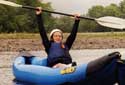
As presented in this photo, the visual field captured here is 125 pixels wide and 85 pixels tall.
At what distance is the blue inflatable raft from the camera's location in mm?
6684

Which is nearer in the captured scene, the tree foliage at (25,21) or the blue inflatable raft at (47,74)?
the blue inflatable raft at (47,74)

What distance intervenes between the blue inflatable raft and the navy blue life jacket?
1.46 feet

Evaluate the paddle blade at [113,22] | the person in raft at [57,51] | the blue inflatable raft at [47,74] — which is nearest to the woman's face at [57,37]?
the person in raft at [57,51]

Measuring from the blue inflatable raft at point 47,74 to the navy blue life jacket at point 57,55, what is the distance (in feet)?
1.46

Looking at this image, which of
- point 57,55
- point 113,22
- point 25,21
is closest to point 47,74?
point 57,55

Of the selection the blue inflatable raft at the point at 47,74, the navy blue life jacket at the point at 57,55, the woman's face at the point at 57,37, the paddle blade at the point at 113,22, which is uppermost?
the paddle blade at the point at 113,22

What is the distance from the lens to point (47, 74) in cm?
714

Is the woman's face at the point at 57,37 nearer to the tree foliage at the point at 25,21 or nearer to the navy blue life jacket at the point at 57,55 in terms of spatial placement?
the navy blue life jacket at the point at 57,55

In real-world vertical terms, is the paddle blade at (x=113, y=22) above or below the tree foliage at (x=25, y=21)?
above

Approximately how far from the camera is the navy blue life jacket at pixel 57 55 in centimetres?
790

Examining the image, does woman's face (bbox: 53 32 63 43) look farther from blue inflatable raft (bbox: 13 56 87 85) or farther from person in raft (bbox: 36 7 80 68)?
blue inflatable raft (bbox: 13 56 87 85)

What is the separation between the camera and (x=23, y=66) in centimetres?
795

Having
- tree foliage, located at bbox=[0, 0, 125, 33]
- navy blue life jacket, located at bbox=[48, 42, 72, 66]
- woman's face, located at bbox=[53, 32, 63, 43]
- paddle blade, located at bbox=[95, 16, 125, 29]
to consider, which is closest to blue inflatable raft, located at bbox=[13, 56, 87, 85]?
navy blue life jacket, located at bbox=[48, 42, 72, 66]

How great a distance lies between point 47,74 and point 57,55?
33.1 inches
